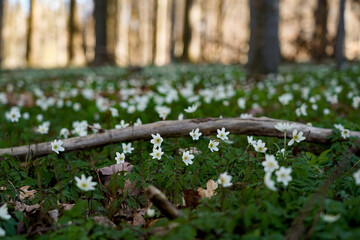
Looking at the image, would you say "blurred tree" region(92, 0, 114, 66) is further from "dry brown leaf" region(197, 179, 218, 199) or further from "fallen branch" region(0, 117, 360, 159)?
"dry brown leaf" region(197, 179, 218, 199)

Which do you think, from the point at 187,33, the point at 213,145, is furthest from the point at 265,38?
the point at 187,33

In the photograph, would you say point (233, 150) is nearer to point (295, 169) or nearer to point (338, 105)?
point (295, 169)

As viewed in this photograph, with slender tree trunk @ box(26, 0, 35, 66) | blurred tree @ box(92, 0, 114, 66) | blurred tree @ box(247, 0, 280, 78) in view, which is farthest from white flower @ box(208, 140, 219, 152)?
slender tree trunk @ box(26, 0, 35, 66)

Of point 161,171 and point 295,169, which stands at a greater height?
point 295,169

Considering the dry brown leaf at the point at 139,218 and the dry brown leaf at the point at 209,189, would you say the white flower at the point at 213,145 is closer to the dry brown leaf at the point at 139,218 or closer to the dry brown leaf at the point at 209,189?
the dry brown leaf at the point at 209,189

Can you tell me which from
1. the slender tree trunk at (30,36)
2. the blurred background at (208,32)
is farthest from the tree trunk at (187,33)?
the slender tree trunk at (30,36)

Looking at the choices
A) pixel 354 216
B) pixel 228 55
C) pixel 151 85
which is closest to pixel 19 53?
pixel 228 55

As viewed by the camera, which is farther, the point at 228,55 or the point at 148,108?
the point at 228,55
